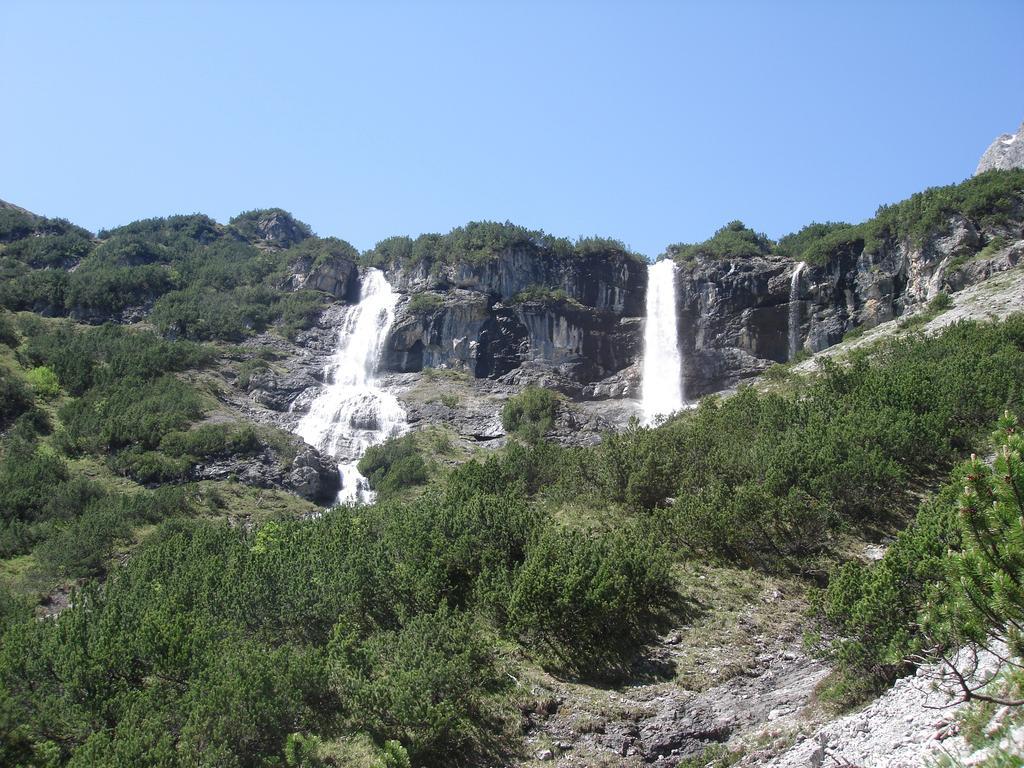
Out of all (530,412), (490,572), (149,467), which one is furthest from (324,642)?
(530,412)

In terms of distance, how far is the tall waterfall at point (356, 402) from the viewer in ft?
177

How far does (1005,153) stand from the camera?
83.3m

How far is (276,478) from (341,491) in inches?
170

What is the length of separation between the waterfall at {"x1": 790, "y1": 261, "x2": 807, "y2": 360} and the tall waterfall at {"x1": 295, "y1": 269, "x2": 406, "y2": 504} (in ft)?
105

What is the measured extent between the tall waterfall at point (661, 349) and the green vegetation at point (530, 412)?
815cm

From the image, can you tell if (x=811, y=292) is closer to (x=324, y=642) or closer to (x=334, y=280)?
(x=334, y=280)

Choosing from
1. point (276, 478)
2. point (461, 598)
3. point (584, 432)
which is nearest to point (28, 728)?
point (461, 598)

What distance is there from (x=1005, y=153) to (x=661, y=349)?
5347cm

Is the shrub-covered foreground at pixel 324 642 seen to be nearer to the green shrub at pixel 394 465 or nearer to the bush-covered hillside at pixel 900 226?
the green shrub at pixel 394 465

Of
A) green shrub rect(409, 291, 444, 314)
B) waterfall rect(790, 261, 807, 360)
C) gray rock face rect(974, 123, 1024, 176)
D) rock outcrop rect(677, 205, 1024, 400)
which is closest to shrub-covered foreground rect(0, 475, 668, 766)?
rock outcrop rect(677, 205, 1024, 400)

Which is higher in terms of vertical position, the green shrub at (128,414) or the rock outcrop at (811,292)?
the rock outcrop at (811,292)

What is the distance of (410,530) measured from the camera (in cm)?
1978

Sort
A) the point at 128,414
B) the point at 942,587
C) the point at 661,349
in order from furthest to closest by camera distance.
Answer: the point at 661,349, the point at 128,414, the point at 942,587

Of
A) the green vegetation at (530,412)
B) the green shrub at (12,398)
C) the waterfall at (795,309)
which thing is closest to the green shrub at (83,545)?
the green shrub at (12,398)
